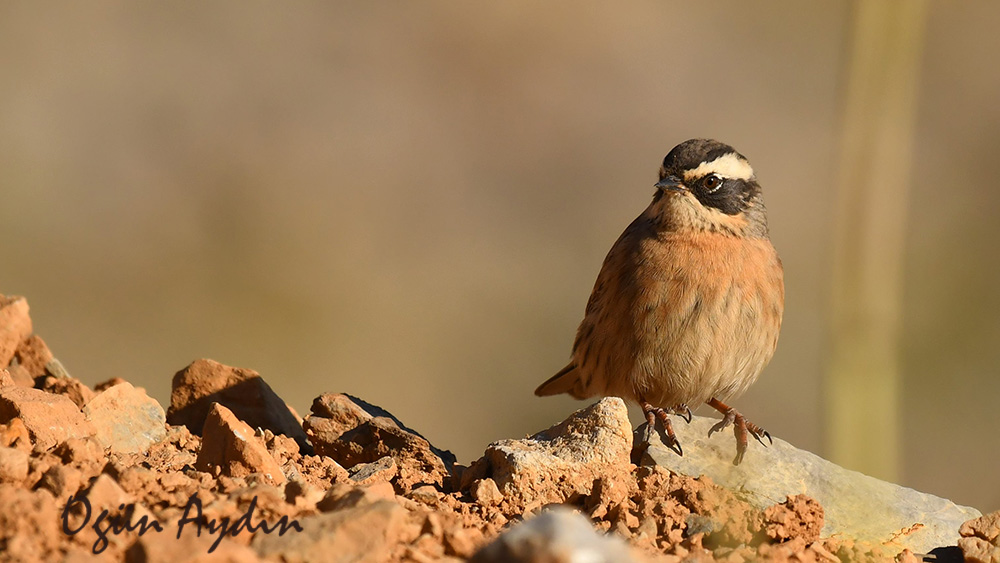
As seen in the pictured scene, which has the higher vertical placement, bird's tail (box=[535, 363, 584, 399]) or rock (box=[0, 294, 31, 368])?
rock (box=[0, 294, 31, 368])

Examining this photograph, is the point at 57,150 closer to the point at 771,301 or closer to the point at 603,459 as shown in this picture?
the point at 771,301

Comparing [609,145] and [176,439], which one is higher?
[609,145]

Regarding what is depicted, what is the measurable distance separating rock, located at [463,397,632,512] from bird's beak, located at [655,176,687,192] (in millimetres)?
2281

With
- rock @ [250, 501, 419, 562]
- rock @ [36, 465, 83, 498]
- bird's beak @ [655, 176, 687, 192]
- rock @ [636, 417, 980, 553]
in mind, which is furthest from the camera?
bird's beak @ [655, 176, 687, 192]

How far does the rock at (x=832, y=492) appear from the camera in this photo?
17.7ft

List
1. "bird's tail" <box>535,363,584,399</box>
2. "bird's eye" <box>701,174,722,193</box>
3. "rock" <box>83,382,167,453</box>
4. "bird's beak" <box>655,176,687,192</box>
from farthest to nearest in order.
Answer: "bird's tail" <box>535,363,584,399</box> < "bird's eye" <box>701,174,722,193</box> < "bird's beak" <box>655,176,687,192</box> < "rock" <box>83,382,167,453</box>

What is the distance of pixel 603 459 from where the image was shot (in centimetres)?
532

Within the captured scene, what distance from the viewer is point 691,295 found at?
7234 millimetres

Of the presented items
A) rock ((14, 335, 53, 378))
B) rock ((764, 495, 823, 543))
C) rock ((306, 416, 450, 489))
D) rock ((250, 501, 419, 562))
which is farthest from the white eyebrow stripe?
rock ((250, 501, 419, 562))

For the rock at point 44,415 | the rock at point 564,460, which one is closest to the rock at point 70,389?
the rock at point 44,415

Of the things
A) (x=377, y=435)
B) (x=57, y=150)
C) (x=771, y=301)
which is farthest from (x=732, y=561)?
(x=57, y=150)

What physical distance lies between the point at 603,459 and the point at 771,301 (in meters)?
2.61

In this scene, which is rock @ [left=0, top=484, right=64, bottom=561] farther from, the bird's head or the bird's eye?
the bird's eye

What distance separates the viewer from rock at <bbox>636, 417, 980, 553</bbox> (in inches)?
213
